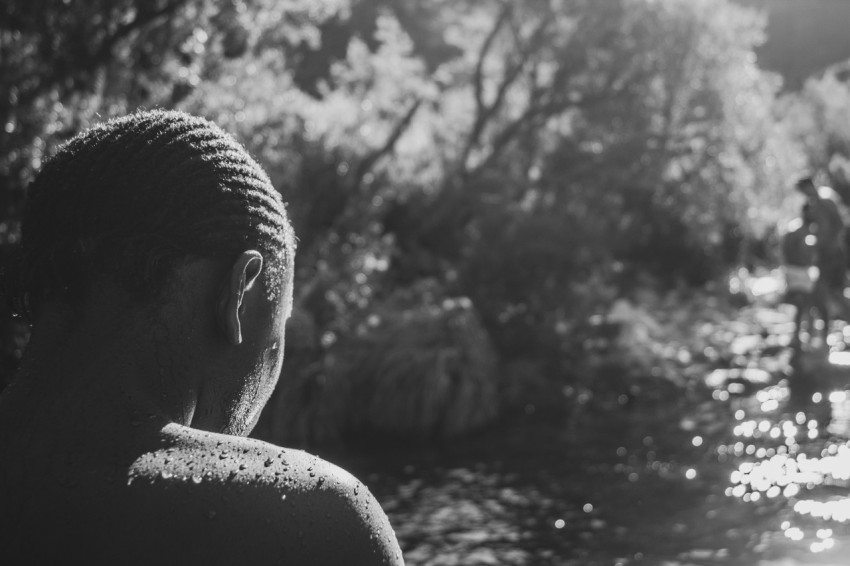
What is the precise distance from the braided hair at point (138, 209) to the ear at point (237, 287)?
0.03m

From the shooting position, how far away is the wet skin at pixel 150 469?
141 centimetres

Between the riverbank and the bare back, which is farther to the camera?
the riverbank

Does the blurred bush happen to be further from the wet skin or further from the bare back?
the bare back

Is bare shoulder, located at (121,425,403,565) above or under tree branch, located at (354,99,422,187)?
under

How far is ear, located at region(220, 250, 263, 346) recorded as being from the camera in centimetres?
162

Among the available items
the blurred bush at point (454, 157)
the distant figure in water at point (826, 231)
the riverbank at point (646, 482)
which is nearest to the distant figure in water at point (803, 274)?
the distant figure in water at point (826, 231)

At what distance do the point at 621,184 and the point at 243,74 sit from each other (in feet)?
29.5

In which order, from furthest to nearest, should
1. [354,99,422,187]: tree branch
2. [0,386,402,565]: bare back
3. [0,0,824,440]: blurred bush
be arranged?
[354,99,422,187]: tree branch
[0,0,824,440]: blurred bush
[0,386,402,565]: bare back

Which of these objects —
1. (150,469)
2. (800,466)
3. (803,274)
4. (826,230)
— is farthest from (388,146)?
(150,469)

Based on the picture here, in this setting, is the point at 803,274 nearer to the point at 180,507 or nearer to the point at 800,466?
the point at 800,466

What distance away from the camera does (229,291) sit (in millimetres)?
1623

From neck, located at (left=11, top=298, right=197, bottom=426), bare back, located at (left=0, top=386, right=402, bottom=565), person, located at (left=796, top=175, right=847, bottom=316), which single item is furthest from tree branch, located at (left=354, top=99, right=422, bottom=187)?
bare back, located at (left=0, top=386, right=402, bottom=565)

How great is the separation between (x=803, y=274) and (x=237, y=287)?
53.1 ft

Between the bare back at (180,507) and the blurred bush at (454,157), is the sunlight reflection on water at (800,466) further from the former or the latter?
the bare back at (180,507)
